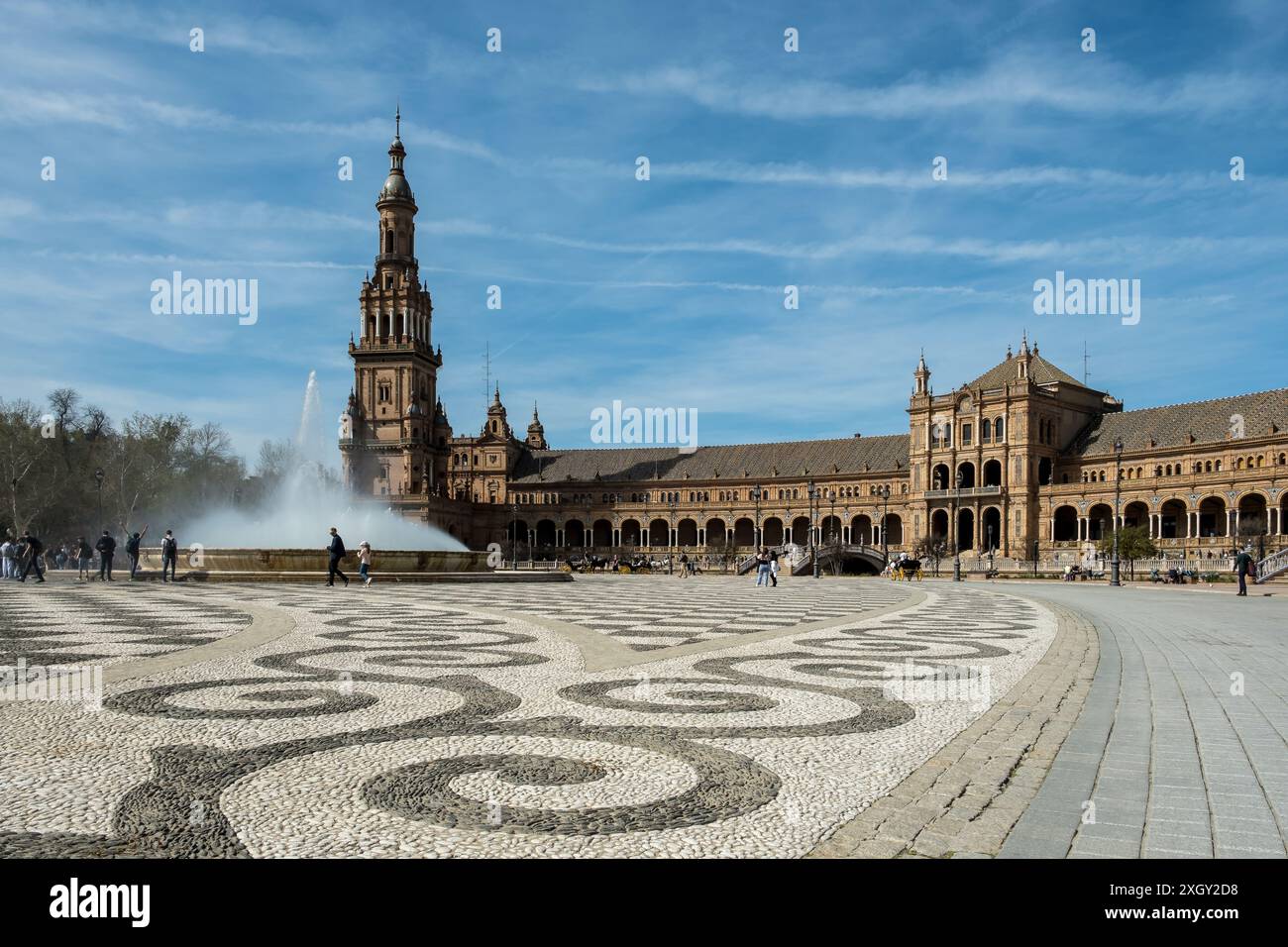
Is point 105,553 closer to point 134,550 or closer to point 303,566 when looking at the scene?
point 134,550

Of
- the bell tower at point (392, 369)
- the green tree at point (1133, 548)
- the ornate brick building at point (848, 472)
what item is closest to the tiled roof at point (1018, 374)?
the ornate brick building at point (848, 472)

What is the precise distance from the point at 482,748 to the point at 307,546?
3845 centimetres

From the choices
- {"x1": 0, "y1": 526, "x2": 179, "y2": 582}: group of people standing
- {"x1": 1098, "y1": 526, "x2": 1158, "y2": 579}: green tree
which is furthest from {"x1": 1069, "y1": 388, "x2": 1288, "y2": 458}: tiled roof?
{"x1": 0, "y1": 526, "x2": 179, "y2": 582}: group of people standing

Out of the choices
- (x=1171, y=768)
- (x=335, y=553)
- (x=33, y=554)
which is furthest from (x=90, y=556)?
(x=1171, y=768)

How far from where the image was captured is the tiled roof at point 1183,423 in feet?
261

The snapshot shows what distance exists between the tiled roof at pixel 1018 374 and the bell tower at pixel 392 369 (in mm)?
64861

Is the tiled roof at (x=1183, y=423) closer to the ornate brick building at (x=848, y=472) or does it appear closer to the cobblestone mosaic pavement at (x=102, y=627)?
the ornate brick building at (x=848, y=472)

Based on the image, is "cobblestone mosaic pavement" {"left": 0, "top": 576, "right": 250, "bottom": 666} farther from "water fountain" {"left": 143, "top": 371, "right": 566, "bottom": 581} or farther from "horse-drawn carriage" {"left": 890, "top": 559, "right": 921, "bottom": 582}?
"horse-drawn carriage" {"left": 890, "top": 559, "right": 921, "bottom": 582}

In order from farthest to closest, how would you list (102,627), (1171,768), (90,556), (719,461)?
(719,461) → (90,556) → (102,627) → (1171,768)

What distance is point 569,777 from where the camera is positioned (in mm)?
4945

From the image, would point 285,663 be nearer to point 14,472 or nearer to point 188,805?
point 188,805

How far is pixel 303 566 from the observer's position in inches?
1267
